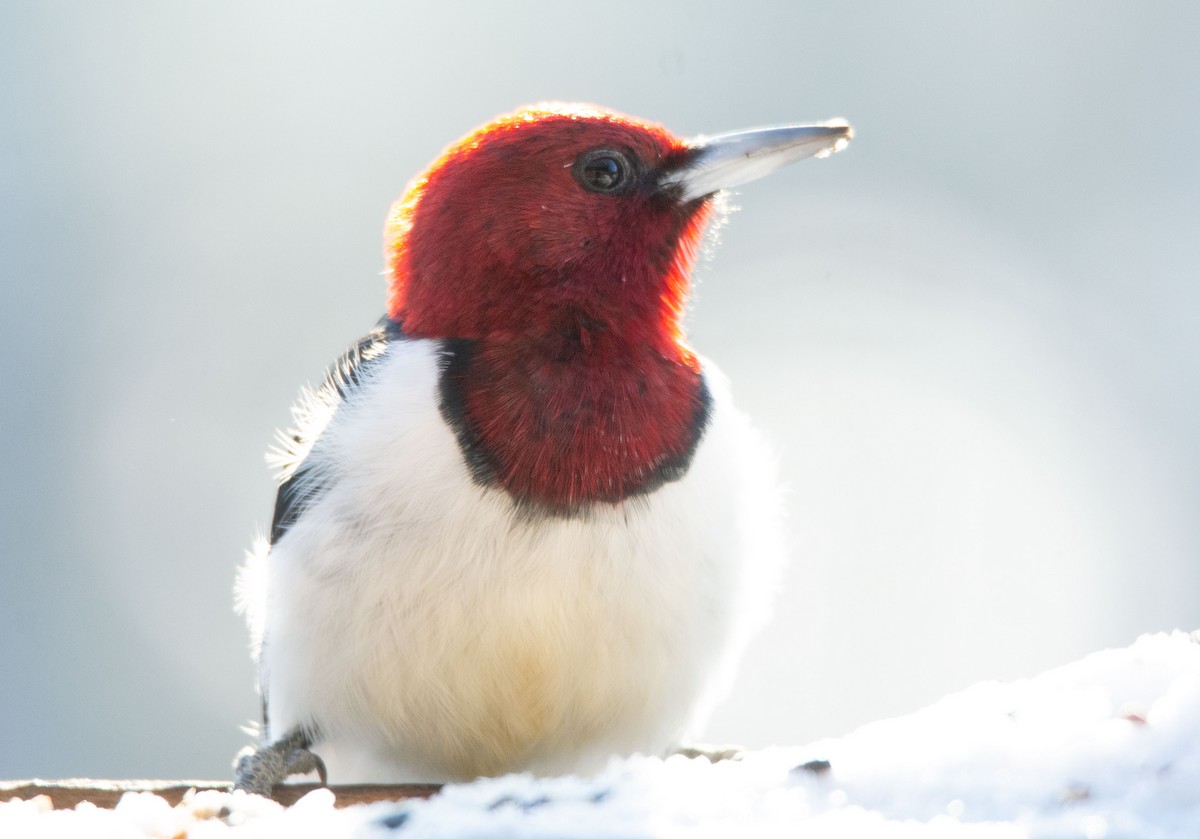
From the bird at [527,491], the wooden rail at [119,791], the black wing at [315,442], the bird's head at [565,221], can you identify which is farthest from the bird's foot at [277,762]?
the bird's head at [565,221]

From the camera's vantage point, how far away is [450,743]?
8.65 ft

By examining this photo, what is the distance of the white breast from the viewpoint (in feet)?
7.90

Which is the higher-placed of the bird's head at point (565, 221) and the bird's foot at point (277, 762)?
the bird's head at point (565, 221)

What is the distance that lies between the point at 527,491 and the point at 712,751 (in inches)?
45.7

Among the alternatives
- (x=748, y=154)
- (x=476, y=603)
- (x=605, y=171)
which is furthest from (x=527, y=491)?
(x=748, y=154)

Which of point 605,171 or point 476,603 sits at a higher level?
point 605,171

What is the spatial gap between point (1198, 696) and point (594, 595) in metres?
1.10

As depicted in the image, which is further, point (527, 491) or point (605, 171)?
point (605, 171)

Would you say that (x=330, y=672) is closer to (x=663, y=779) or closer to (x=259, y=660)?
(x=259, y=660)

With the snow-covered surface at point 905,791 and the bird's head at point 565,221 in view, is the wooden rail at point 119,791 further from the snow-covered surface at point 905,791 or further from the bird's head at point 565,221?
the bird's head at point 565,221

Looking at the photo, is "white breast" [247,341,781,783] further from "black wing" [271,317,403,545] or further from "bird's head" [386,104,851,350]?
"bird's head" [386,104,851,350]

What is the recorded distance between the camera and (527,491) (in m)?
2.42

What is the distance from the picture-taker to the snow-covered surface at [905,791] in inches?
57.7

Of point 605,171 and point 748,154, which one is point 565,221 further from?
point 748,154
